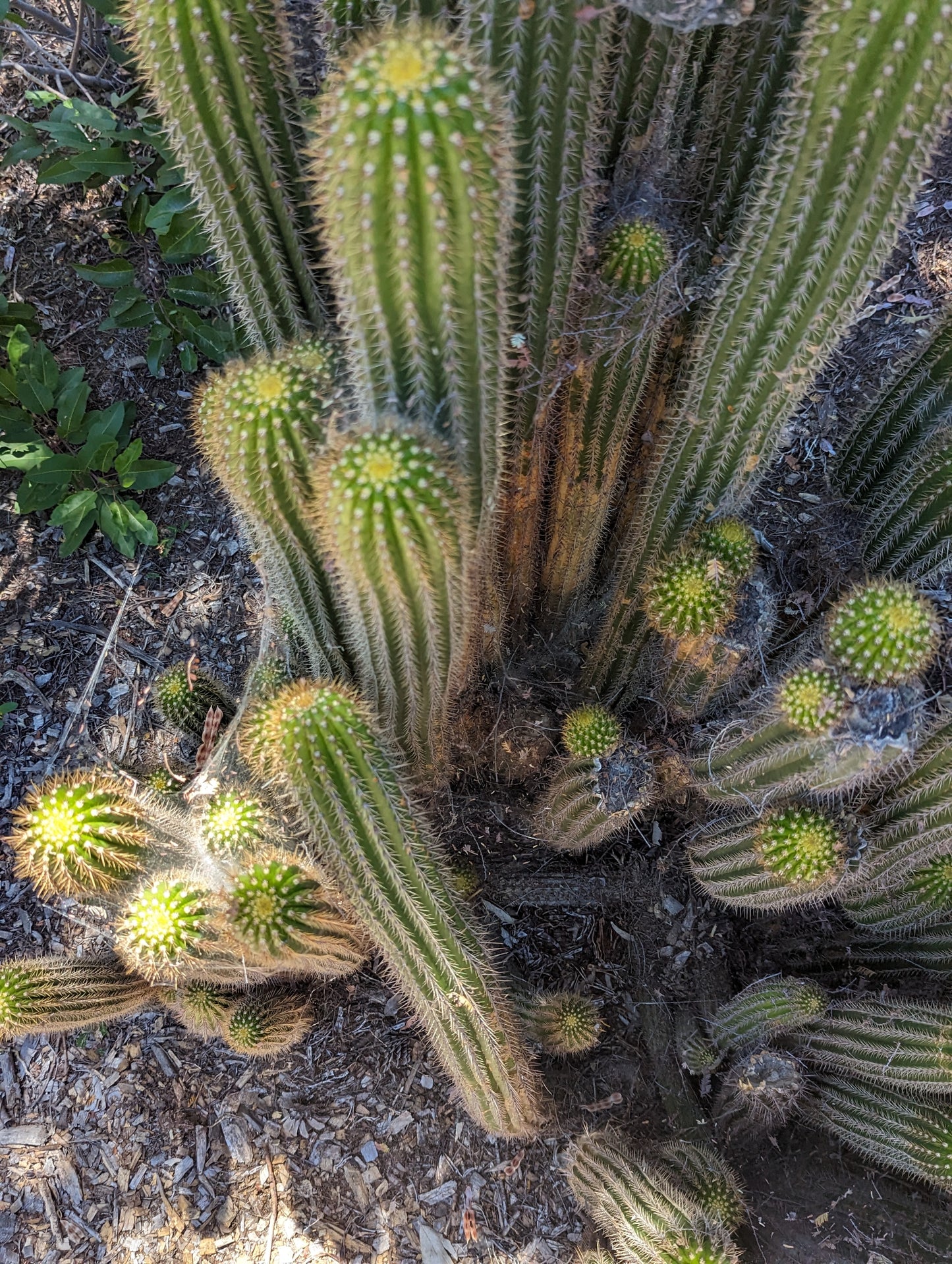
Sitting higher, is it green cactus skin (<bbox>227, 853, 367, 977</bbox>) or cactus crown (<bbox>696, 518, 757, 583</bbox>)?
cactus crown (<bbox>696, 518, 757, 583</bbox>)

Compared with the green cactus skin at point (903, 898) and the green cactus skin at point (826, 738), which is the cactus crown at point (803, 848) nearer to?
the green cactus skin at point (826, 738)

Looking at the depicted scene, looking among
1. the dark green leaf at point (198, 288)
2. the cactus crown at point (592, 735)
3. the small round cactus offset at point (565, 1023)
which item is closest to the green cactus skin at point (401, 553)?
the cactus crown at point (592, 735)

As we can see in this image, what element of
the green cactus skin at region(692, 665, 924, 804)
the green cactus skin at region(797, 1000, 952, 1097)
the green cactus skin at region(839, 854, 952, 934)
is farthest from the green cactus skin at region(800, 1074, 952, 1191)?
the green cactus skin at region(692, 665, 924, 804)

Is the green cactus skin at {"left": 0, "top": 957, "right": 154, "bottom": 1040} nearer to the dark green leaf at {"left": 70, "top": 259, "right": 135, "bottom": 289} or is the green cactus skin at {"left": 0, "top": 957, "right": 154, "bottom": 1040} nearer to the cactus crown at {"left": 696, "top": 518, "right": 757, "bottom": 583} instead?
the cactus crown at {"left": 696, "top": 518, "right": 757, "bottom": 583}

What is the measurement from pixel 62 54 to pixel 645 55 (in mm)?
3592

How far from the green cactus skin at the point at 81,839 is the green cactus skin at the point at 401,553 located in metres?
0.79

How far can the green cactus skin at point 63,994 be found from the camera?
228 cm

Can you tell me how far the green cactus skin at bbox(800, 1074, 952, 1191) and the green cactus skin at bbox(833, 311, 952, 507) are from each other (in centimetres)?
195

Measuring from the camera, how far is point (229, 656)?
350 cm

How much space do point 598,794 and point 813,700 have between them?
712 mm

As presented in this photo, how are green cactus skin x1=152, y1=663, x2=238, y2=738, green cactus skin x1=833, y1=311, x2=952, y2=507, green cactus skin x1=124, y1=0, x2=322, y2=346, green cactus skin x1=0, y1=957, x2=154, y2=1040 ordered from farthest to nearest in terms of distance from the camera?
1. green cactus skin x1=152, y1=663, x2=238, y2=738
2. green cactus skin x1=833, y1=311, x2=952, y2=507
3. green cactus skin x1=0, y1=957, x2=154, y2=1040
4. green cactus skin x1=124, y1=0, x2=322, y2=346

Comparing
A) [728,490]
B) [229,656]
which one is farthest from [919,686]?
[229,656]

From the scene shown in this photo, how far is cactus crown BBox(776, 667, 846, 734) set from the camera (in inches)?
79.0

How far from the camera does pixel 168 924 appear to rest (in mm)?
2064
